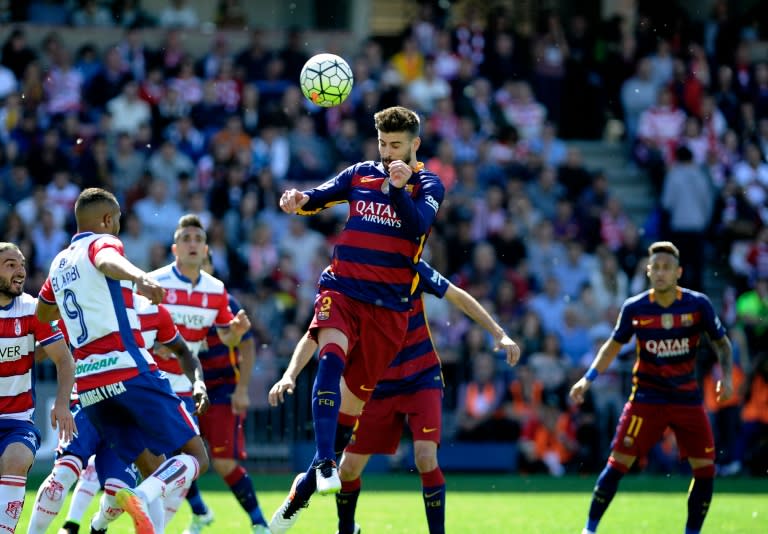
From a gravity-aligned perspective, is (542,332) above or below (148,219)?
below

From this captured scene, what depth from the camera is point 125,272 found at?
797cm

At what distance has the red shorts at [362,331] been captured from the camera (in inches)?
364

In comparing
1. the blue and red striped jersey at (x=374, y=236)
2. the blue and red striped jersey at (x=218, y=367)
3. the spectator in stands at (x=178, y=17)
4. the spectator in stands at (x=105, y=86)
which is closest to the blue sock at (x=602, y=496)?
the blue and red striped jersey at (x=374, y=236)

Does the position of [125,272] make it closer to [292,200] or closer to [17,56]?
[292,200]

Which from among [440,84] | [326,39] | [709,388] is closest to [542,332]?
[709,388]

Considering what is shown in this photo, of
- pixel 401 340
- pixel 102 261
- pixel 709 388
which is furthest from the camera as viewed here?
pixel 709 388

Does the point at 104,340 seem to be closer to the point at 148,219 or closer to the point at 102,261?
the point at 102,261

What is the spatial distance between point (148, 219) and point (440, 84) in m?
5.42

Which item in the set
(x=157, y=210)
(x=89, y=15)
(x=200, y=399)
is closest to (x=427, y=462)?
(x=200, y=399)

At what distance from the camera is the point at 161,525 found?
8.85 m

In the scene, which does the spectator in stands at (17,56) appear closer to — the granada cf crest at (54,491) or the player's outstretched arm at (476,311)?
the granada cf crest at (54,491)

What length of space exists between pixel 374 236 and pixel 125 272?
6.33 feet

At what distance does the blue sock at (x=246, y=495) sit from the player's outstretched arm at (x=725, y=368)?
383 centimetres

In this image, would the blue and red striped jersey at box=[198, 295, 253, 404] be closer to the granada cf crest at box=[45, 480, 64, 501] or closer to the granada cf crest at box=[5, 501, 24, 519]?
the granada cf crest at box=[45, 480, 64, 501]
